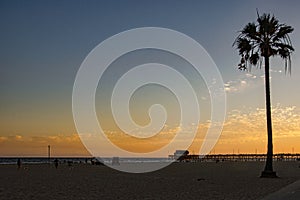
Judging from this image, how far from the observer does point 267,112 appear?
32750mm

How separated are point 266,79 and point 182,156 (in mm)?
121507

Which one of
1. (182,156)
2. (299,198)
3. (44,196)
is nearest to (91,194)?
(44,196)

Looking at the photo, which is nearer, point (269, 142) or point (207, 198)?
point (207, 198)

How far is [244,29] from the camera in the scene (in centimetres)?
3347

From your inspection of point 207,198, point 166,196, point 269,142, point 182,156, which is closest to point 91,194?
point 166,196

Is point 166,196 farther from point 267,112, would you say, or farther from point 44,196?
point 267,112

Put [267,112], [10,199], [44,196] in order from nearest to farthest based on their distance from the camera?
[10,199] < [44,196] < [267,112]

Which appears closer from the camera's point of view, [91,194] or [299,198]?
[299,198]

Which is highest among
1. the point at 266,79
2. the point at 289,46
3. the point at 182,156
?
→ the point at 289,46

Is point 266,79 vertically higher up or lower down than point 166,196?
→ higher up

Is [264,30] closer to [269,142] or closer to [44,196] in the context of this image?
[269,142]

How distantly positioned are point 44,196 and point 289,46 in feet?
67.1

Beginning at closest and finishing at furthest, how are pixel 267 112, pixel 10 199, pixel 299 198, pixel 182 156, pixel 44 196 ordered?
pixel 299 198 < pixel 10 199 < pixel 44 196 < pixel 267 112 < pixel 182 156

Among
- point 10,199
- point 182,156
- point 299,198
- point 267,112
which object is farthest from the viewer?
point 182,156
